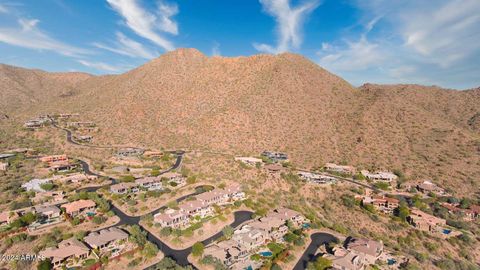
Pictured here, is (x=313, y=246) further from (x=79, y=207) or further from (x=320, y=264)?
(x=79, y=207)

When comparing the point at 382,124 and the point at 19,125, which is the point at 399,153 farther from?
the point at 19,125

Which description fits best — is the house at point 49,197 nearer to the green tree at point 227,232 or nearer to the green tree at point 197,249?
the green tree at point 197,249

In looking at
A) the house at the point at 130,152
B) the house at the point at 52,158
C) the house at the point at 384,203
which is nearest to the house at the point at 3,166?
the house at the point at 52,158

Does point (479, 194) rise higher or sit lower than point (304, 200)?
higher

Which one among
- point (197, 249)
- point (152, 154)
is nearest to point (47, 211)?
point (197, 249)

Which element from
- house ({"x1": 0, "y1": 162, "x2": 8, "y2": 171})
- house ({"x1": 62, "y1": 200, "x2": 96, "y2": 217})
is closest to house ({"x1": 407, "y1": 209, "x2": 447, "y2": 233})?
house ({"x1": 62, "y1": 200, "x2": 96, "y2": 217})

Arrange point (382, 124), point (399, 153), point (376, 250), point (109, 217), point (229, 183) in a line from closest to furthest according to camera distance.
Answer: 1. point (376, 250)
2. point (109, 217)
3. point (229, 183)
4. point (399, 153)
5. point (382, 124)

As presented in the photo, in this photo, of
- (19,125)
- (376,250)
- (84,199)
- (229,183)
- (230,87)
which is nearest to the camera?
(376,250)

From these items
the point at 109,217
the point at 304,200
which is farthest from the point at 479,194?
the point at 109,217
